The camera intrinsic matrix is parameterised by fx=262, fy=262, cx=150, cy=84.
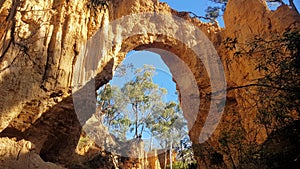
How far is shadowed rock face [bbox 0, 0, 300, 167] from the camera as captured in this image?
6699 millimetres

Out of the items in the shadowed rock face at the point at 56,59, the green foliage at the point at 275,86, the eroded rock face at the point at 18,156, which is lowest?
the eroded rock face at the point at 18,156

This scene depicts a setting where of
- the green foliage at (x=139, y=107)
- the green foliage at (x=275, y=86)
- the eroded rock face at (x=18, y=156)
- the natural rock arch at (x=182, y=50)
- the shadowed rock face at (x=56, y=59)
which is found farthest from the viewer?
the green foliage at (x=139, y=107)

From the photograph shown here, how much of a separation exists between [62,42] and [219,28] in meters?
7.47

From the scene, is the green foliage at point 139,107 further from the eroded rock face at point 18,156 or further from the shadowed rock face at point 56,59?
the eroded rock face at point 18,156

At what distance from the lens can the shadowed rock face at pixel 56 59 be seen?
670cm

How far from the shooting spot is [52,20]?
8266 millimetres

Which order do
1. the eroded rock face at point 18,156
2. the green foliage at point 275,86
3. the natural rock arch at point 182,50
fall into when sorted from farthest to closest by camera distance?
the natural rock arch at point 182,50
the eroded rock face at point 18,156
the green foliage at point 275,86

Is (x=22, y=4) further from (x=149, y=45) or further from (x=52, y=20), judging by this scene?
(x=149, y=45)

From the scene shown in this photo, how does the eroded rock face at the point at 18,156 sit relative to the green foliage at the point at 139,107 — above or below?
below

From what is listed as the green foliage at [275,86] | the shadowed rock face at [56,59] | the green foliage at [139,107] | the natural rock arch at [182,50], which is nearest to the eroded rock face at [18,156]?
the shadowed rock face at [56,59]

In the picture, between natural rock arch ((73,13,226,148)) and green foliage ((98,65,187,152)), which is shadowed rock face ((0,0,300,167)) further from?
green foliage ((98,65,187,152))

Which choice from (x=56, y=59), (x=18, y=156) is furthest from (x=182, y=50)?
(x=18, y=156)

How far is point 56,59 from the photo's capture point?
7.70m

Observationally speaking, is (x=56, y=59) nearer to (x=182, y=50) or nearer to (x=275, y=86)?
(x=182, y=50)
